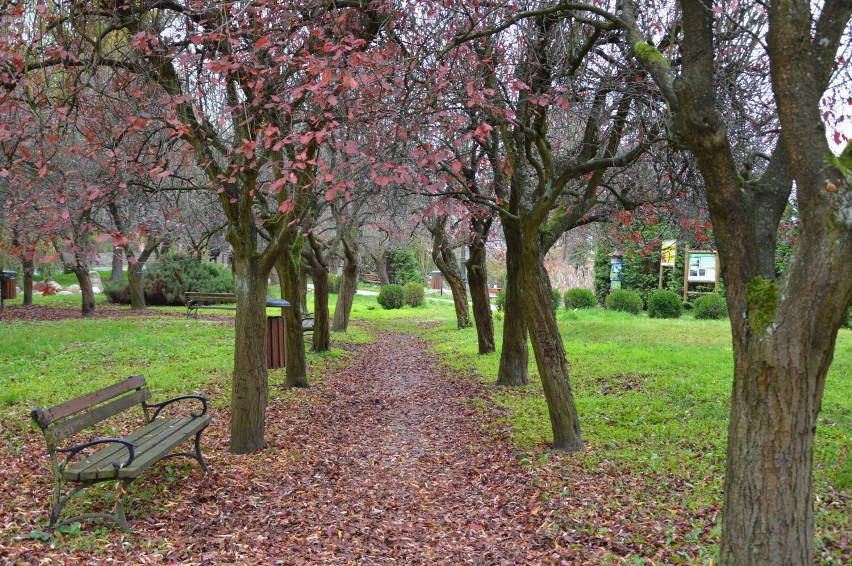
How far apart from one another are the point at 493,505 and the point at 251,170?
3850 millimetres

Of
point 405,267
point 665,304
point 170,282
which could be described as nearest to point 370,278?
point 405,267

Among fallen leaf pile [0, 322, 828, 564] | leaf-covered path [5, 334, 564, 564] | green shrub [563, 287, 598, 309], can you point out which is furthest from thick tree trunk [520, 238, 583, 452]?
green shrub [563, 287, 598, 309]

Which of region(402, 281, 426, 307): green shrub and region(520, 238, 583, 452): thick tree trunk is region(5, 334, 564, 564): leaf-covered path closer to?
region(520, 238, 583, 452): thick tree trunk

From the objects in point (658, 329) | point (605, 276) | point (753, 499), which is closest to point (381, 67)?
point (753, 499)

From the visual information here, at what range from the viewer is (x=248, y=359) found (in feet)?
23.6

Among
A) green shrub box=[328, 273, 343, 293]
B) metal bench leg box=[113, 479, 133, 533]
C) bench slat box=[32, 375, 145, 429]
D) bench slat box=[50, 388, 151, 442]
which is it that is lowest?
metal bench leg box=[113, 479, 133, 533]

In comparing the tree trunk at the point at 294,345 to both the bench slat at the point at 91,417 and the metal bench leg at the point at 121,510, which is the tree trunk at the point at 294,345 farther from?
the metal bench leg at the point at 121,510

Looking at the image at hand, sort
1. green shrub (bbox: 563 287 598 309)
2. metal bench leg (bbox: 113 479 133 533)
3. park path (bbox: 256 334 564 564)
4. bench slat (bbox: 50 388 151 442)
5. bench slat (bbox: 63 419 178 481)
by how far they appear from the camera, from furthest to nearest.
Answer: green shrub (bbox: 563 287 598 309) → park path (bbox: 256 334 564 564) → bench slat (bbox: 50 388 151 442) → metal bench leg (bbox: 113 479 133 533) → bench slat (bbox: 63 419 178 481)

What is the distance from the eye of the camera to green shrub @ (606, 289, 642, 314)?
70.0 ft

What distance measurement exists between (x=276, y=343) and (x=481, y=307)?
505 centimetres

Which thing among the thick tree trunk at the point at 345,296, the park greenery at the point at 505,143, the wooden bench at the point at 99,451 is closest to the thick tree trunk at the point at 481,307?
the park greenery at the point at 505,143

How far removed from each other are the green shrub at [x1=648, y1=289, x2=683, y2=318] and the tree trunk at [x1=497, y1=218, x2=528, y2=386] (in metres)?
10.3

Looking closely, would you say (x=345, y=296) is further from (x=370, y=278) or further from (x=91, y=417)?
(x=370, y=278)

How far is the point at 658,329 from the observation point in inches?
633
